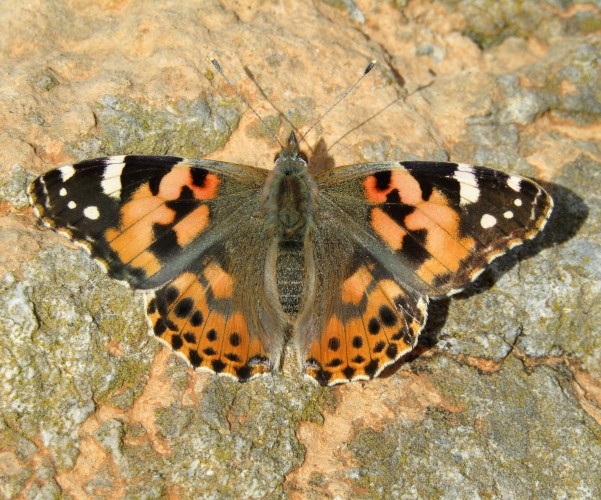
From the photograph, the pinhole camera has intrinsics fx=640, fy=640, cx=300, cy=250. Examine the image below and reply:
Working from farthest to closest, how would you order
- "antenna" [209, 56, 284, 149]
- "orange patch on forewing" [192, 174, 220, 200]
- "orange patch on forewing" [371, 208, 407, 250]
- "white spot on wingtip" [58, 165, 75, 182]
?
"antenna" [209, 56, 284, 149] < "orange patch on forewing" [192, 174, 220, 200] < "orange patch on forewing" [371, 208, 407, 250] < "white spot on wingtip" [58, 165, 75, 182]

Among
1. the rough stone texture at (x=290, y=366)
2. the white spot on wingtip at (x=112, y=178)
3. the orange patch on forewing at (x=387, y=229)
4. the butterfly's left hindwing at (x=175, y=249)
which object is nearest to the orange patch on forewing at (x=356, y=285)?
the orange patch on forewing at (x=387, y=229)

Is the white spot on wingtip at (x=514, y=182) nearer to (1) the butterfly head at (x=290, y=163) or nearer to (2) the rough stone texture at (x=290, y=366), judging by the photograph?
(2) the rough stone texture at (x=290, y=366)

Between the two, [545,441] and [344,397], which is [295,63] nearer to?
[344,397]

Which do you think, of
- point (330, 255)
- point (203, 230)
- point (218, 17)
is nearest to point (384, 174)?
point (330, 255)

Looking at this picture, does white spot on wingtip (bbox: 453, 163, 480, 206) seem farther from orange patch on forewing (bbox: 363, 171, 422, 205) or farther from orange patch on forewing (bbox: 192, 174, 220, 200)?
orange patch on forewing (bbox: 192, 174, 220, 200)

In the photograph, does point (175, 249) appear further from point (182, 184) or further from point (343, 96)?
point (343, 96)

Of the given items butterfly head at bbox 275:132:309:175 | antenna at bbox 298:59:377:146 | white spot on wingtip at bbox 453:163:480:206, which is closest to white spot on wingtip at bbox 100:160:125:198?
butterfly head at bbox 275:132:309:175

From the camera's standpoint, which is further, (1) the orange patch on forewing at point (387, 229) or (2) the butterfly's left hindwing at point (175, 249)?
(1) the orange patch on forewing at point (387, 229)

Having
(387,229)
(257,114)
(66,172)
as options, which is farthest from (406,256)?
(66,172)
